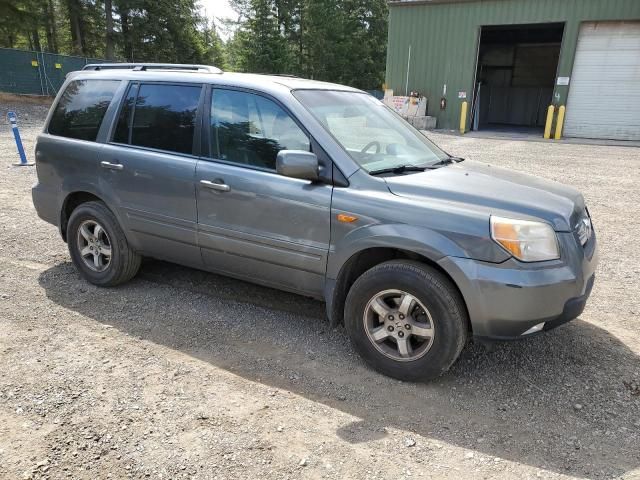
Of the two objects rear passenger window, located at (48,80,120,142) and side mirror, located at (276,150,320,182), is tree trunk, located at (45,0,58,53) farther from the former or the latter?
side mirror, located at (276,150,320,182)

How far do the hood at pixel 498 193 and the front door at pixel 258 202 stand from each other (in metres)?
0.61

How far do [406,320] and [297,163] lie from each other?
1211 millimetres

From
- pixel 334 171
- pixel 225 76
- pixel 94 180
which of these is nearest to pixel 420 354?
pixel 334 171

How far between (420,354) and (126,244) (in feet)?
9.00

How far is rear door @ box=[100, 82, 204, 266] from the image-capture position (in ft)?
12.8

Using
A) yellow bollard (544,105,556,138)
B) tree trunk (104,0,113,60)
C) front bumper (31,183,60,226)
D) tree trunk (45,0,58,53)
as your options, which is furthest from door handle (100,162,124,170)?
tree trunk (45,0,58,53)

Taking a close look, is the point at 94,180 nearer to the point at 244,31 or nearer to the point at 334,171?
the point at 334,171

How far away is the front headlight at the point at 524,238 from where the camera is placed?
2.80m

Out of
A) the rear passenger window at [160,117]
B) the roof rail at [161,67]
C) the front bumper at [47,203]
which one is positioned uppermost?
the roof rail at [161,67]

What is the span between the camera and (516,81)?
1193 inches

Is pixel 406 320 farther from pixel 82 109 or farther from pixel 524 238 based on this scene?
pixel 82 109

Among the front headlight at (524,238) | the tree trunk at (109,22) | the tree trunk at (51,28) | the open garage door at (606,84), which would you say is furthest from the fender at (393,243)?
the tree trunk at (51,28)

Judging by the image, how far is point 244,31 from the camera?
1800 inches

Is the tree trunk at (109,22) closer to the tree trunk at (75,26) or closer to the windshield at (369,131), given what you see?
the tree trunk at (75,26)
